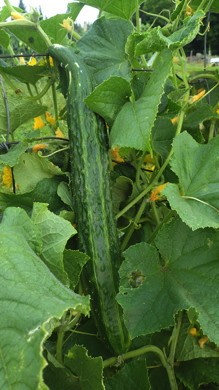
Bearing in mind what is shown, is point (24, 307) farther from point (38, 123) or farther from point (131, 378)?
point (38, 123)

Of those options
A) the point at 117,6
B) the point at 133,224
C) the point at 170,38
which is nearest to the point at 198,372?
the point at 133,224

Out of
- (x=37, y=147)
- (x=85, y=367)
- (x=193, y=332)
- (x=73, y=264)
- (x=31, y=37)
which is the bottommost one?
(x=193, y=332)

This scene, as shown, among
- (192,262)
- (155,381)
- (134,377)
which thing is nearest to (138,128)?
(192,262)

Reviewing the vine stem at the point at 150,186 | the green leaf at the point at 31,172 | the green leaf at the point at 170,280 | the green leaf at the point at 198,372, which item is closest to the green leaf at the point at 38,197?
the green leaf at the point at 31,172

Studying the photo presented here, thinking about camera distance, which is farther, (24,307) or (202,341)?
(202,341)

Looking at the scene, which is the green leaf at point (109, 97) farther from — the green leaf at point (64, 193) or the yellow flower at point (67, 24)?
the yellow flower at point (67, 24)

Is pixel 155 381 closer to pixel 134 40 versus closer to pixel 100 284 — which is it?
pixel 100 284

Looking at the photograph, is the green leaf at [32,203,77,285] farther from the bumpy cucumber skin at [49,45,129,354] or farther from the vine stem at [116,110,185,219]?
the vine stem at [116,110,185,219]
